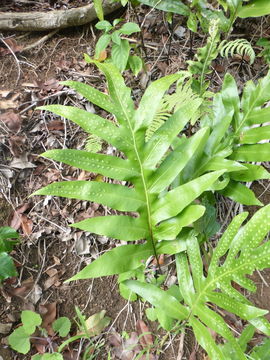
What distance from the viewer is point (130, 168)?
3.76 ft

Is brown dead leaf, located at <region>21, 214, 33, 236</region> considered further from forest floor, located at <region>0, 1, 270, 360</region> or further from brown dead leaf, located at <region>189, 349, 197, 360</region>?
brown dead leaf, located at <region>189, 349, 197, 360</region>

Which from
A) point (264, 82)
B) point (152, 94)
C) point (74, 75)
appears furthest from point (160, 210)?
point (74, 75)

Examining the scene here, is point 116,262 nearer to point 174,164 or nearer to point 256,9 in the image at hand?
point 174,164

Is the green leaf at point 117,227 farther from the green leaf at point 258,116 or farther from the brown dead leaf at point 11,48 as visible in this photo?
the brown dead leaf at point 11,48

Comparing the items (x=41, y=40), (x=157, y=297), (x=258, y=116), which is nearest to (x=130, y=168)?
(x=157, y=297)

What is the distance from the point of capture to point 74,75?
2.07 meters

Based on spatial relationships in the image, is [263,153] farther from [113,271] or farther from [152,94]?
[113,271]

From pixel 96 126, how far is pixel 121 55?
0.71 metres

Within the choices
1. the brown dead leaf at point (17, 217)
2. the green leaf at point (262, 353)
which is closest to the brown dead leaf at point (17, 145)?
the brown dead leaf at point (17, 217)

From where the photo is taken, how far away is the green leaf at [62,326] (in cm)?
151

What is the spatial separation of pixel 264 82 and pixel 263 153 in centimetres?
26

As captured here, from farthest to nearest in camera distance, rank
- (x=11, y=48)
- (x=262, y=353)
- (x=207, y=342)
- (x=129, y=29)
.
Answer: (x=11, y=48) < (x=129, y=29) < (x=262, y=353) < (x=207, y=342)

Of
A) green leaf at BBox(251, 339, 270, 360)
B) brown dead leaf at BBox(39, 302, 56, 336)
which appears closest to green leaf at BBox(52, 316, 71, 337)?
brown dead leaf at BBox(39, 302, 56, 336)

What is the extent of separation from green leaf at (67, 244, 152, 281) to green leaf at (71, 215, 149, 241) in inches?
1.6
